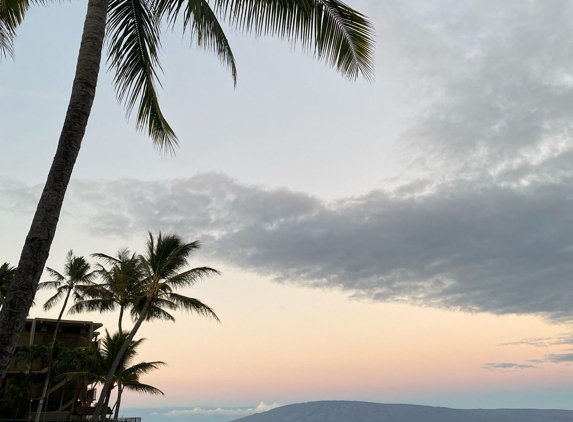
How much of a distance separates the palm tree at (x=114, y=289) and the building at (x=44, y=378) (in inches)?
198

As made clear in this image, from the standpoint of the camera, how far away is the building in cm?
3153

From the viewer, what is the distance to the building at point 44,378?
31531mm

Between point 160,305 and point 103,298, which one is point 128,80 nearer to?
point 160,305

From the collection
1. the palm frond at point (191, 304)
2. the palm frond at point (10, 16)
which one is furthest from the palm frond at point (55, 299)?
the palm frond at point (10, 16)

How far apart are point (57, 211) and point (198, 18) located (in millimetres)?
3352

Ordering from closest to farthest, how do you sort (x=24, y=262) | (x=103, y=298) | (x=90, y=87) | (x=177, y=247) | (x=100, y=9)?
(x=24, y=262), (x=90, y=87), (x=100, y=9), (x=177, y=247), (x=103, y=298)

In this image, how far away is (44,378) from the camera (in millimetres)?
35156

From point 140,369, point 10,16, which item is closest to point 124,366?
point 140,369

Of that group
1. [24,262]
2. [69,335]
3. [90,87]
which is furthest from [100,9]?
[69,335]

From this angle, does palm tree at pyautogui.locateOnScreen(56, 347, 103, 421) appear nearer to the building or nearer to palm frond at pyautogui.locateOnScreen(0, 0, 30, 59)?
the building

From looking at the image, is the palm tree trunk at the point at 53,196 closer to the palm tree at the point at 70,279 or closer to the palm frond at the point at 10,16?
the palm frond at the point at 10,16

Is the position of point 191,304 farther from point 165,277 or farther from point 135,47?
point 135,47

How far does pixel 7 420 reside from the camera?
3098 centimetres

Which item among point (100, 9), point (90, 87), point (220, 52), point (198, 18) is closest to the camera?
point (90, 87)
